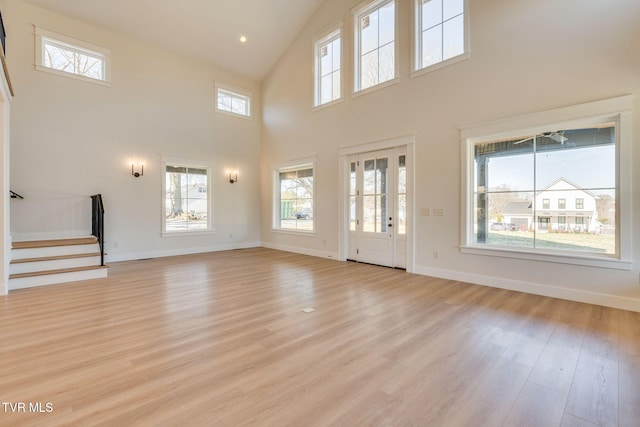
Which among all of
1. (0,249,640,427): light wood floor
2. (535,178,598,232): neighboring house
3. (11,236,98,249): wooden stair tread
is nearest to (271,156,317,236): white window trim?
(0,249,640,427): light wood floor

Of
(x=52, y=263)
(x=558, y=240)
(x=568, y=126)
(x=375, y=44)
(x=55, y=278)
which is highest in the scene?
(x=375, y=44)

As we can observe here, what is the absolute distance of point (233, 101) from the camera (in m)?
8.25

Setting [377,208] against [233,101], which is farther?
[233,101]

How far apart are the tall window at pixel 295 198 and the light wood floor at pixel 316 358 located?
3.53m

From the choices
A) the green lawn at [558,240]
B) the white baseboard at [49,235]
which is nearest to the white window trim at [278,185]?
the green lawn at [558,240]

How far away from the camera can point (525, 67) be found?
3955 millimetres

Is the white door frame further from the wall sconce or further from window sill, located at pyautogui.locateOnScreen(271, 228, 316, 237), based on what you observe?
the wall sconce

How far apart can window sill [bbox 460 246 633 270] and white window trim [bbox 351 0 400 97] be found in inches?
131

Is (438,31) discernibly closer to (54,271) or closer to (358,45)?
(358,45)

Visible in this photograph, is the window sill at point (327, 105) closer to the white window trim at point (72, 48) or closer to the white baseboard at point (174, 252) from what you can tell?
the white baseboard at point (174, 252)

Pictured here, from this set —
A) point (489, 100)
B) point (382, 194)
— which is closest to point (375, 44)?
point (489, 100)

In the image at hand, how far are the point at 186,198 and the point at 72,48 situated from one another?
3.73 metres

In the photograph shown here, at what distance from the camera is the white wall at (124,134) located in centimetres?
546

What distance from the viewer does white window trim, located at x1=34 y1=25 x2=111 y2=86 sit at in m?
5.52
